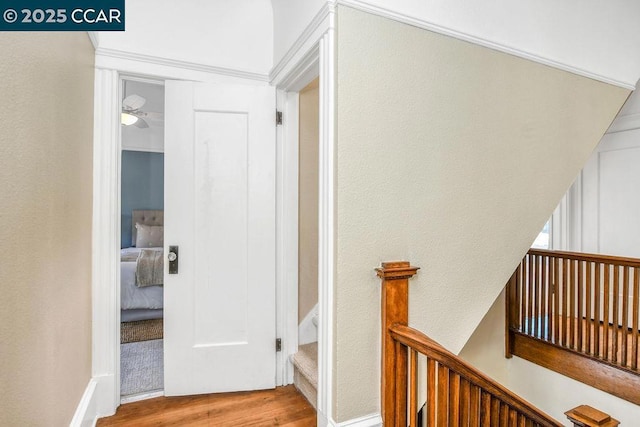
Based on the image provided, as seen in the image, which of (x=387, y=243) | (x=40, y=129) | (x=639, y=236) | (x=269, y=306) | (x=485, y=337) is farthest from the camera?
(x=639, y=236)

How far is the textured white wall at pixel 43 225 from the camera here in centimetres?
103

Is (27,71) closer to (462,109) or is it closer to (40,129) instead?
(40,129)

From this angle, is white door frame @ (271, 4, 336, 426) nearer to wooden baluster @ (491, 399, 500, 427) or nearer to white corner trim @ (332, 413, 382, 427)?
white corner trim @ (332, 413, 382, 427)

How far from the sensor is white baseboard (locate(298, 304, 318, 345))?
2566 millimetres

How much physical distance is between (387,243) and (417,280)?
283 millimetres

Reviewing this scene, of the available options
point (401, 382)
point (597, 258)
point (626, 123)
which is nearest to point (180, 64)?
point (401, 382)

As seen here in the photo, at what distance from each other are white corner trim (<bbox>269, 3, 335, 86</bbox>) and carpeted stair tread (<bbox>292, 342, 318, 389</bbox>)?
1793mm

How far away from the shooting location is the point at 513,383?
3.29 m

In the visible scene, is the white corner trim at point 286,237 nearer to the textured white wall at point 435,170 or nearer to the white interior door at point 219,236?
the white interior door at point 219,236

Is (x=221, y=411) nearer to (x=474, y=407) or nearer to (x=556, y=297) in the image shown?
(x=474, y=407)

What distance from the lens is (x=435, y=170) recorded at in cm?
188

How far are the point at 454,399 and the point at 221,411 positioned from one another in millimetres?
1344

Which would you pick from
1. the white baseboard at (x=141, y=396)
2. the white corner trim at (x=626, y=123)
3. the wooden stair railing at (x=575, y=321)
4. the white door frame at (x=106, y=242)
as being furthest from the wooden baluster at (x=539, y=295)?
the white door frame at (x=106, y=242)

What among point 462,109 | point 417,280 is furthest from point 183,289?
point 462,109
